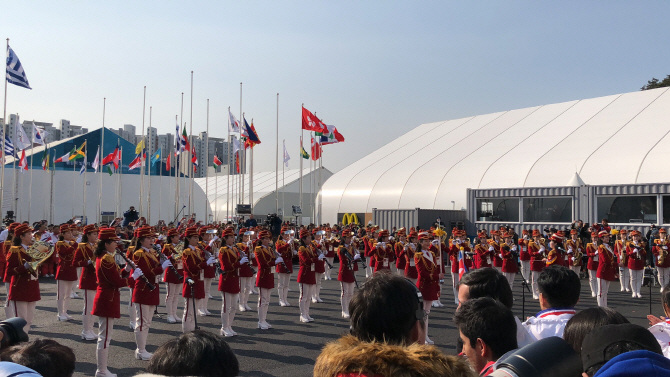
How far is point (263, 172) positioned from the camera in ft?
212

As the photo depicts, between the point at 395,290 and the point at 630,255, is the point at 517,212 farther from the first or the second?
the point at 395,290

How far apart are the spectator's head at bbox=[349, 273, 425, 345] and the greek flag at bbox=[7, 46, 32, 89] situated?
2095cm

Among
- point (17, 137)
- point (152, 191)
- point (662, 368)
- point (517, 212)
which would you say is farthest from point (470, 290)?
point (152, 191)

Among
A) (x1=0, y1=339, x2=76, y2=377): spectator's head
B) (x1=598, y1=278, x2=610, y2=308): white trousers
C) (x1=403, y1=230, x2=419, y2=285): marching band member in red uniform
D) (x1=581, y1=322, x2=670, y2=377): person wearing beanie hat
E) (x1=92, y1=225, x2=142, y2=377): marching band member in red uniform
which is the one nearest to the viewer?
(x1=581, y1=322, x2=670, y2=377): person wearing beanie hat

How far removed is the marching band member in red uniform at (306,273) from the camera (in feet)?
36.6

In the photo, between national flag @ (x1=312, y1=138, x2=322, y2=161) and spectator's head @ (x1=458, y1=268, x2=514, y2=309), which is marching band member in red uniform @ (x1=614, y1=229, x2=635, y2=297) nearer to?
spectator's head @ (x1=458, y1=268, x2=514, y2=309)

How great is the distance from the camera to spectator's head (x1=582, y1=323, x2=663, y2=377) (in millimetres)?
1990

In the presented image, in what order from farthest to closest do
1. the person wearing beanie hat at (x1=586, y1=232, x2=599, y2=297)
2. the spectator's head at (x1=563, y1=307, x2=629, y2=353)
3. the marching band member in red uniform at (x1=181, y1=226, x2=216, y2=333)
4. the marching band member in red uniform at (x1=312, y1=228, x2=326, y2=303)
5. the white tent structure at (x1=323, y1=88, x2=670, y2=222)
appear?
the white tent structure at (x1=323, y1=88, x2=670, y2=222), the person wearing beanie hat at (x1=586, y1=232, x2=599, y2=297), the marching band member in red uniform at (x1=312, y1=228, x2=326, y2=303), the marching band member in red uniform at (x1=181, y1=226, x2=216, y2=333), the spectator's head at (x1=563, y1=307, x2=629, y2=353)

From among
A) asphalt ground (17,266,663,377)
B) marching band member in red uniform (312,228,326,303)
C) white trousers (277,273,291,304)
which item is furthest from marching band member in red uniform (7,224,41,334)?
white trousers (277,273,291,304)

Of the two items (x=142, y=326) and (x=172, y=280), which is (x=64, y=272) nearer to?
(x=172, y=280)

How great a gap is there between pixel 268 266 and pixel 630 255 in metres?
10.9

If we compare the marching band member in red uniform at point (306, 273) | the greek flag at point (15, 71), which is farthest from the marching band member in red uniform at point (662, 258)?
the greek flag at point (15, 71)

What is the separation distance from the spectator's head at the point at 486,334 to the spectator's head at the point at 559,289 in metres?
1.36

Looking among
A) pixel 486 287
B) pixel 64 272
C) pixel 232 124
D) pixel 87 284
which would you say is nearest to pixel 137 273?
pixel 87 284
